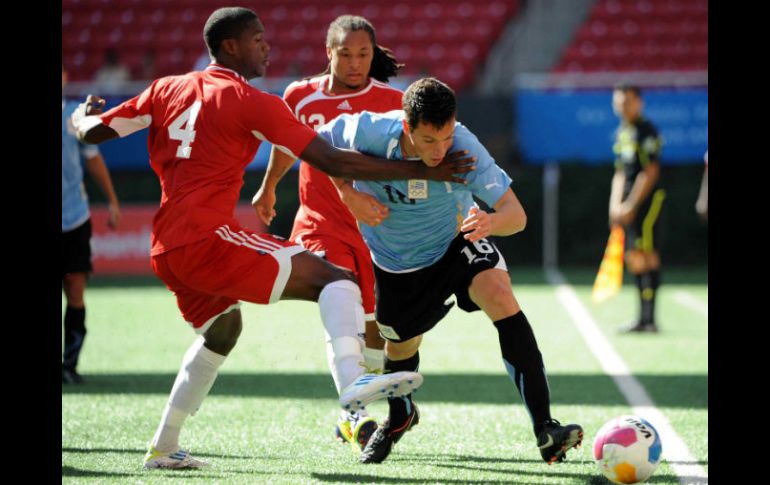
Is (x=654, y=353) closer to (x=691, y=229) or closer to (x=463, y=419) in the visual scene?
(x=463, y=419)

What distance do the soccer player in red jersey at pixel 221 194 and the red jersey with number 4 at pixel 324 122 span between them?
1015 mm

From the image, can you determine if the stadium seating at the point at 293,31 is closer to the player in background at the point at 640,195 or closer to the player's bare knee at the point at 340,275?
the player in background at the point at 640,195

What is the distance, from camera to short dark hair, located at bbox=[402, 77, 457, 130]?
4.61 metres

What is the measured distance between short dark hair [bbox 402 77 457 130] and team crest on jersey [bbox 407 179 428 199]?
0.38 metres

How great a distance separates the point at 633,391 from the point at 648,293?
3.71m

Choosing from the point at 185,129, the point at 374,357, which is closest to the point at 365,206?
the point at 185,129

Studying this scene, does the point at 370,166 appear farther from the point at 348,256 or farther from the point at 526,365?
the point at 348,256

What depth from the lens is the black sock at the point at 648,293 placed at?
10633 millimetres

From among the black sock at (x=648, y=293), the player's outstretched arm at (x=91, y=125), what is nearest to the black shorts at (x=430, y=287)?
the player's outstretched arm at (x=91, y=125)

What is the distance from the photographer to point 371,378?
4305 millimetres
